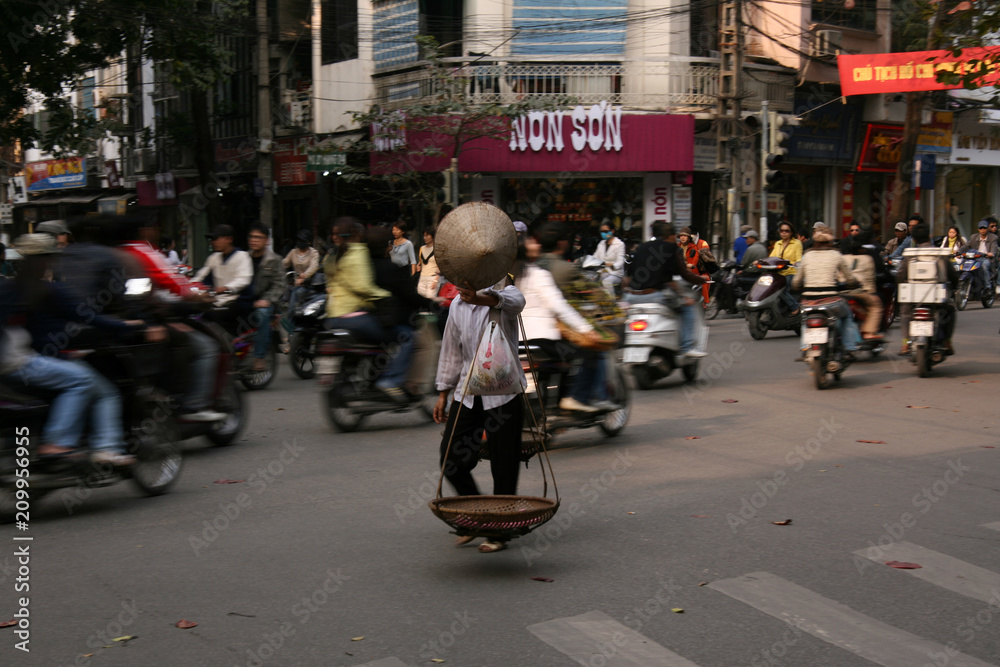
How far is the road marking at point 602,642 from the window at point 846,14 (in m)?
22.7

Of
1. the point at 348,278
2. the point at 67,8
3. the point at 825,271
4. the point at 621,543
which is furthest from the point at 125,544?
the point at 67,8

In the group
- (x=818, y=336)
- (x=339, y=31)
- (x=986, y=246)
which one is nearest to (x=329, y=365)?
(x=818, y=336)

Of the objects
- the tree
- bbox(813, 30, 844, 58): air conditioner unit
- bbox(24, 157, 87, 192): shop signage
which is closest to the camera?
the tree

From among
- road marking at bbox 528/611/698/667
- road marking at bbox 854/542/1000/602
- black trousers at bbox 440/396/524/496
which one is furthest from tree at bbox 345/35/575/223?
road marking at bbox 528/611/698/667

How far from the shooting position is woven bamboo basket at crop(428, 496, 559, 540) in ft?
14.8

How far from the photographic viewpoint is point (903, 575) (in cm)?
475

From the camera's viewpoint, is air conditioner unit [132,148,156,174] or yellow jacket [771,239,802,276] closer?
yellow jacket [771,239,802,276]

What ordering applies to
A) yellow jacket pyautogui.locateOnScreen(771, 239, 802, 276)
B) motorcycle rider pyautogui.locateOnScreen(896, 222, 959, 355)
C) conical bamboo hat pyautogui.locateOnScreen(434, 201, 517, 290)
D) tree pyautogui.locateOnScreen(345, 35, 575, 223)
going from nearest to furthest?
conical bamboo hat pyautogui.locateOnScreen(434, 201, 517, 290) < motorcycle rider pyautogui.locateOnScreen(896, 222, 959, 355) < yellow jacket pyautogui.locateOnScreen(771, 239, 802, 276) < tree pyautogui.locateOnScreen(345, 35, 575, 223)

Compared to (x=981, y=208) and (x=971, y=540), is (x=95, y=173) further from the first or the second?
(x=971, y=540)

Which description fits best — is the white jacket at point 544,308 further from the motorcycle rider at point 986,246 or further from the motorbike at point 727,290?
the motorcycle rider at point 986,246

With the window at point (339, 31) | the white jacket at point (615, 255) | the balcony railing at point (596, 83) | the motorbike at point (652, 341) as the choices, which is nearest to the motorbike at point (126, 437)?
the motorbike at point (652, 341)

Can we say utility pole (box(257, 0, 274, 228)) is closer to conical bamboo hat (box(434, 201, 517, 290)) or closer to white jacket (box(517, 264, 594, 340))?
white jacket (box(517, 264, 594, 340))

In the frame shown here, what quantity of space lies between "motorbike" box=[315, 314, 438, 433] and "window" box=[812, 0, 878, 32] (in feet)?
62.7

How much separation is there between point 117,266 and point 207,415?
1.62 meters
